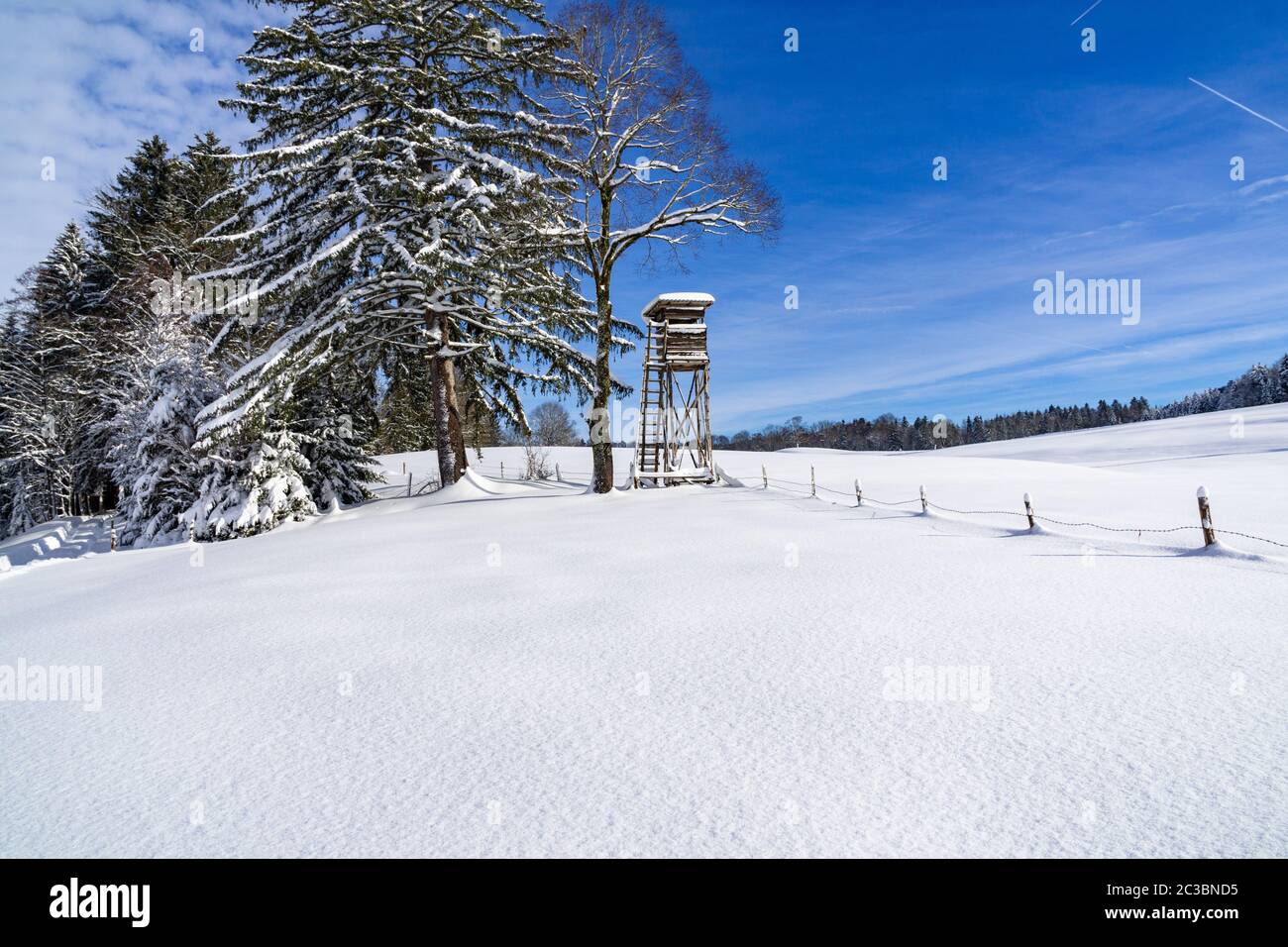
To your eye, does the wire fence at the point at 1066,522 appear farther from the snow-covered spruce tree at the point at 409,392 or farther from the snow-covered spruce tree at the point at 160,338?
the snow-covered spruce tree at the point at 160,338

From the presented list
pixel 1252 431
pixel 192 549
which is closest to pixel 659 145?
pixel 192 549

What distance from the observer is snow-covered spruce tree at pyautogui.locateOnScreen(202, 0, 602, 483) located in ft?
51.3

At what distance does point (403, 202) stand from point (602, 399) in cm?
756

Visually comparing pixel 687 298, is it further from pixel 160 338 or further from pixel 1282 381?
pixel 1282 381

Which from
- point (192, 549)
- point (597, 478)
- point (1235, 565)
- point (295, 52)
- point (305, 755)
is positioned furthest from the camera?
point (597, 478)

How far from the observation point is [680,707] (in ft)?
13.2

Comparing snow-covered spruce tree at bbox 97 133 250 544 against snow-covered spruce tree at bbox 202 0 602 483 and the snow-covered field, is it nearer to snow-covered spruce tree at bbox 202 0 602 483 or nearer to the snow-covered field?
snow-covered spruce tree at bbox 202 0 602 483

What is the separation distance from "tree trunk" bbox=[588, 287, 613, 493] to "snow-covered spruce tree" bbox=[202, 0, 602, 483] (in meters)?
0.58

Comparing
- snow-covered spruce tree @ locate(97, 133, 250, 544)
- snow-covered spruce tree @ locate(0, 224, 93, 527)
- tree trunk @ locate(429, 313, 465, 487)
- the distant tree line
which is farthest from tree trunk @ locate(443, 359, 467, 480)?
the distant tree line

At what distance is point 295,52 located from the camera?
57.2 ft

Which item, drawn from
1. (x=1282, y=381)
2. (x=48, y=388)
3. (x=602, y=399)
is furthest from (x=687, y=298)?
(x=1282, y=381)
